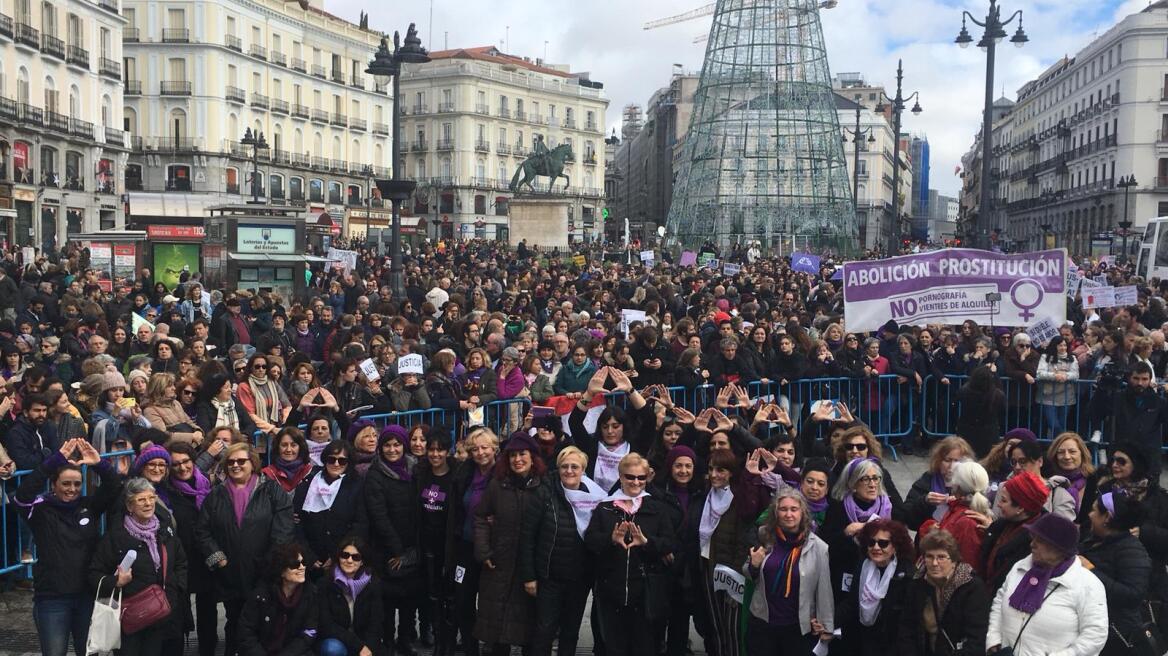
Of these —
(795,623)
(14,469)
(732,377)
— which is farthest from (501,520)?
(732,377)

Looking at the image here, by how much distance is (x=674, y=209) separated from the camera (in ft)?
167

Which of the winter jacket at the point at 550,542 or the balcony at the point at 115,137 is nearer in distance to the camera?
the winter jacket at the point at 550,542

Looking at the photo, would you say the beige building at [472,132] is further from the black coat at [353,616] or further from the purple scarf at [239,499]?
the black coat at [353,616]

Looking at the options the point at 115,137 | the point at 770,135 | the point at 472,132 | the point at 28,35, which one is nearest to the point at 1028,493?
the point at 28,35

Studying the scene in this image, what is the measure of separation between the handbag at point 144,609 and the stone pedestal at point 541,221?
3767 cm

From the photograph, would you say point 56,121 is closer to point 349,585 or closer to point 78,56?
point 78,56

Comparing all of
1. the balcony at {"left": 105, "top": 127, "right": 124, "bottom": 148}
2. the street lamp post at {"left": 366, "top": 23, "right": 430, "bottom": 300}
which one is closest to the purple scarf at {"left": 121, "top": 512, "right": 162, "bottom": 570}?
the street lamp post at {"left": 366, "top": 23, "right": 430, "bottom": 300}

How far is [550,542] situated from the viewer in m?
6.49

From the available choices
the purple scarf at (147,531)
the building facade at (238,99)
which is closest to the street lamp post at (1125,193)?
the building facade at (238,99)

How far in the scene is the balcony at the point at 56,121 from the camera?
43156mm

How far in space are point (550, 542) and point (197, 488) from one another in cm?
201

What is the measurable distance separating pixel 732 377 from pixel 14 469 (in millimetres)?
6062

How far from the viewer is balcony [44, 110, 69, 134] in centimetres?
4316

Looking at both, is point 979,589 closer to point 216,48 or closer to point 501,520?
point 501,520
